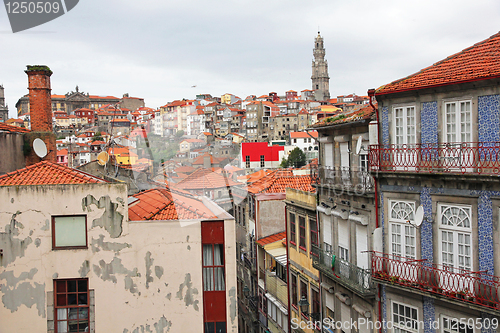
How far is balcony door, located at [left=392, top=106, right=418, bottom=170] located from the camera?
1231cm

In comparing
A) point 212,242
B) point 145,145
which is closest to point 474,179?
point 212,242

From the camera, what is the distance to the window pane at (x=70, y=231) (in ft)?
40.7

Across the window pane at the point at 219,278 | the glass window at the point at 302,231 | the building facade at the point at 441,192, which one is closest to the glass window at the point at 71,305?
the window pane at the point at 219,278

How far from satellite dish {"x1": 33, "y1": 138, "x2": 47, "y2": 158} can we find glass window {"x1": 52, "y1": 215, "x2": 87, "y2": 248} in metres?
4.71

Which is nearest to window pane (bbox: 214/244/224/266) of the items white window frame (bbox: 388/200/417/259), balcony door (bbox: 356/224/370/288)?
balcony door (bbox: 356/224/370/288)

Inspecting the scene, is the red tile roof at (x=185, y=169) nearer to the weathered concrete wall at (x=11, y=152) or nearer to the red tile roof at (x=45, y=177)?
the weathered concrete wall at (x=11, y=152)

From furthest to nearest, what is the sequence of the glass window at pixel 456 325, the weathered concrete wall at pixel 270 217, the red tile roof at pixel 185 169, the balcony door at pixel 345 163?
the weathered concrete wall at pixel 270 217 → the red tile roof at pixel 185 169 → the balcony door at pixel 345 163 → the glass window at pixel 456 325

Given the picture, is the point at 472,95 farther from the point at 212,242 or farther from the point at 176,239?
the point at 176,239

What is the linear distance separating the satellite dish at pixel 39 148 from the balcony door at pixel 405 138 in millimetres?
12871

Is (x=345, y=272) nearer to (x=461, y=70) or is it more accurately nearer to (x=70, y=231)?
(x=461, y=70)

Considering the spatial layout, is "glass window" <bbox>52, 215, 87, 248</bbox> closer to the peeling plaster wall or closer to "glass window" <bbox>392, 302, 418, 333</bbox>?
the peeling plaster wall

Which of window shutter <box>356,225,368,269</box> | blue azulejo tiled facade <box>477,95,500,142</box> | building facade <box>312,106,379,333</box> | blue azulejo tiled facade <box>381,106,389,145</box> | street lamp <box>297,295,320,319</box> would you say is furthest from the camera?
street lamp <box>297,295,320,319</box>

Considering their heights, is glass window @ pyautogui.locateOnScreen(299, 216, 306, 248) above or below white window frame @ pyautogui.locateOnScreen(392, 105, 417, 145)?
below

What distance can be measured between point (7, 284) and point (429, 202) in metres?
12.5
